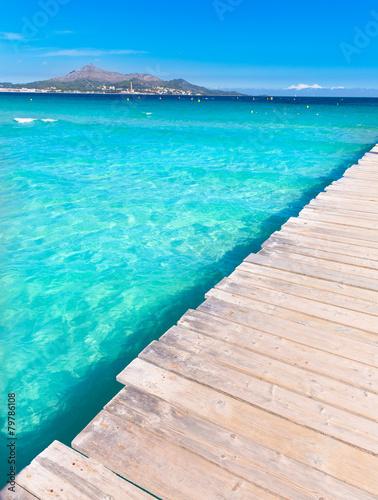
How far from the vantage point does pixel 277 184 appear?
41.1 feet

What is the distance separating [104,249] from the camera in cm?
727

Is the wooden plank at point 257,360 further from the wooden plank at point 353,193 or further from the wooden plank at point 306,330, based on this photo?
the wooden plank at point 353,193

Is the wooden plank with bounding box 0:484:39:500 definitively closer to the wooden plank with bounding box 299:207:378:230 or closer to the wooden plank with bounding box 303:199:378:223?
the wooden plank with bounding box 299:207:378:230

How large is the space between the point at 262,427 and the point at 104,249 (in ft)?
18.3

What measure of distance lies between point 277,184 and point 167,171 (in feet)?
14.9

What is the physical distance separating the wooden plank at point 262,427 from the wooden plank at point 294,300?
146cm

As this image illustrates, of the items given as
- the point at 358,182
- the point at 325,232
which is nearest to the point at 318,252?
the point at 325,232

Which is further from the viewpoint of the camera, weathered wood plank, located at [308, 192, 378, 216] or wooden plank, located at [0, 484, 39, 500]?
weathered wood plank, located at [308, 192, 378, 216]

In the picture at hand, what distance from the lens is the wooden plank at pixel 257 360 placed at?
261 centimetres

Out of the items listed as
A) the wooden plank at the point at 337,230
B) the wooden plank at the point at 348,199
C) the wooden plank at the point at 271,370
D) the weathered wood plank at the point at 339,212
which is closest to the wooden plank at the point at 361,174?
the wooden plank at the point at 348,199

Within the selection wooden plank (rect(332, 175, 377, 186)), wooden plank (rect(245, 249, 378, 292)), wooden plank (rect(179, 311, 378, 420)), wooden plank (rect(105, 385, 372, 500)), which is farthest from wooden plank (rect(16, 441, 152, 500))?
wooden plank (rect(332, 175, 377, 186))

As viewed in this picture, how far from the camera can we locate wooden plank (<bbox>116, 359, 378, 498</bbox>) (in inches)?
83.5

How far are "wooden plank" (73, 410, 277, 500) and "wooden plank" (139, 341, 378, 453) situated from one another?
1.95ft

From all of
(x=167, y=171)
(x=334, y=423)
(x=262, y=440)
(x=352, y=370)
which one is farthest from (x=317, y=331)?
(x=167, y=171)
